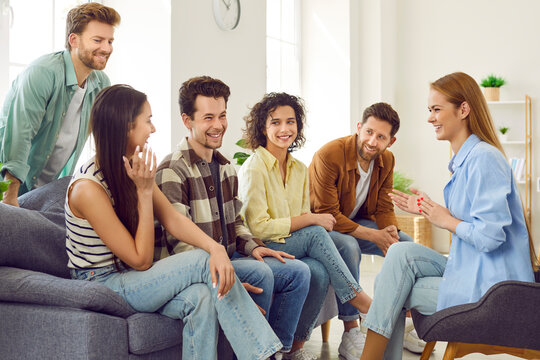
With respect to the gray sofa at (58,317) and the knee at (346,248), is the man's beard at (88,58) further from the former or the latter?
the knee at (346,248)

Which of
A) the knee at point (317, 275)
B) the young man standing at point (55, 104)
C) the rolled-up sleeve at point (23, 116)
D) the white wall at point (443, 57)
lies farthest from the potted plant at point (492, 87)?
the rolled-up sleeve at point (23, 116)

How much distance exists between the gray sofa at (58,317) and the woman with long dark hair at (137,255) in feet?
0.29

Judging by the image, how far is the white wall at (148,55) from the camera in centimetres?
393

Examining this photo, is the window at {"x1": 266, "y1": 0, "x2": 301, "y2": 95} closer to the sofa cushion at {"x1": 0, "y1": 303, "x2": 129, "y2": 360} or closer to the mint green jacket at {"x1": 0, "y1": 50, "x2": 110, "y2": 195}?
the mint green jacket at {"x1": 0, "y1": 50, "x2": 110, "y2": 195}

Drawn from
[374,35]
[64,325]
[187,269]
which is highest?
[374,35]

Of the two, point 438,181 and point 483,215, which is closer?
point 483,215

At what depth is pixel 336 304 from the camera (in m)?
3.14

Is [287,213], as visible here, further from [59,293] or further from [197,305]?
[59,293]

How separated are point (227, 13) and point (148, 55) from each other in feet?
2.64

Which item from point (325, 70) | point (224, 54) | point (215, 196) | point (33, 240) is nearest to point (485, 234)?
point (215, 196)

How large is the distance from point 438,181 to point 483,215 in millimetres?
5001

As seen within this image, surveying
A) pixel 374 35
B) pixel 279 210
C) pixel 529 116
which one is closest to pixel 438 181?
pixel 529 116

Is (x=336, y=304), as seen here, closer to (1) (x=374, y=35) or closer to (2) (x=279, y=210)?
(2) (x=279, y=210)

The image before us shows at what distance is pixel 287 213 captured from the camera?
2852 millimetres
